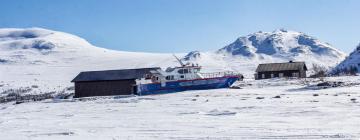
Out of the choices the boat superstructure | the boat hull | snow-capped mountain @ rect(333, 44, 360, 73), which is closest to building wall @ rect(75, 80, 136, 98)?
the boat superstructure

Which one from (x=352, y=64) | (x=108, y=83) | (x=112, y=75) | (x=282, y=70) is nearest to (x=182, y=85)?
(x=108, y=83)

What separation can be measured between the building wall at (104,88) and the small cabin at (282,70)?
25.1 meters

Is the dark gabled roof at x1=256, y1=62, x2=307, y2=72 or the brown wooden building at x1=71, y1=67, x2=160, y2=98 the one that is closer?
the brown wooden building at x1=71, y1=67, x2=160, y2=98

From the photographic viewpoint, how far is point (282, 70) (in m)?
60.6

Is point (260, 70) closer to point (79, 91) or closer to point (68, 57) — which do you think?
point (79, 91)

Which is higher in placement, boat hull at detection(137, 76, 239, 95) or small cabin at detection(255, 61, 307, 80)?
A: small cabin at detection(255, 61, 307, 80)

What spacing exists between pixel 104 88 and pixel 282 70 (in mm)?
27199

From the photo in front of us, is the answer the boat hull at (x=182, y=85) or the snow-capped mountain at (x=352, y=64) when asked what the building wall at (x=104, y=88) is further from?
the snow-capped mountain at (x=352, y=64)

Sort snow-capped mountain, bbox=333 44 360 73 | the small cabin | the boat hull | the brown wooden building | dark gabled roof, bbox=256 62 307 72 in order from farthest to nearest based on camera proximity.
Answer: snow-capped mountain, bbox=333 44 360 73 < dark gabled roof, bbox=256 62 307 72 < the small cabin < the brown wooden building < the boat hull

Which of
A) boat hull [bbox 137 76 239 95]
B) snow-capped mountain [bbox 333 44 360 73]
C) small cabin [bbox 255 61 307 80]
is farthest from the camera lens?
snow-capped mountain [bbox 333 44 360 73]

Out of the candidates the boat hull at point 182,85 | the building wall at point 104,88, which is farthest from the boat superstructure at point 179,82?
the building wall at point 104,88

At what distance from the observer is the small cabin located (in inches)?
2371

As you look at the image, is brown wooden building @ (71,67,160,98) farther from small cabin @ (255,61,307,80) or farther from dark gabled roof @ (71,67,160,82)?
small cabin @ (255,61,307,80)

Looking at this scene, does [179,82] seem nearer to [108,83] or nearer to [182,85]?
[182,85]
